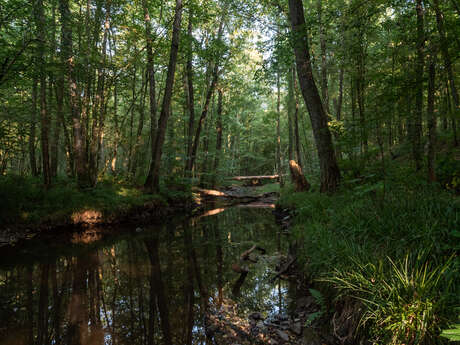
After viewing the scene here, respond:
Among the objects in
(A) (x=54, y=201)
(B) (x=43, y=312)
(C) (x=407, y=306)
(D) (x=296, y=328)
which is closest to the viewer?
(C) (x=407, y=306)

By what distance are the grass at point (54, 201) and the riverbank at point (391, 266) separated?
750 centimetres

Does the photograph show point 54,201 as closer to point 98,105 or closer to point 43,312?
point 98,105

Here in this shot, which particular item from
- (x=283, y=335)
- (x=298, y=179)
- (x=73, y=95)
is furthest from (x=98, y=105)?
(x=283, y=335)

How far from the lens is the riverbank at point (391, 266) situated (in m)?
1.95

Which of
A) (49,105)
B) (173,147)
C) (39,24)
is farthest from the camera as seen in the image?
(173,147)

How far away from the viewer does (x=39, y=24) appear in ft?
22.7

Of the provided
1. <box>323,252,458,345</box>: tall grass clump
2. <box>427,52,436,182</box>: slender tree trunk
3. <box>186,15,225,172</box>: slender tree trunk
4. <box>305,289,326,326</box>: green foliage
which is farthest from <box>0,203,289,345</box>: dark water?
<box>186,15,225,172</box>: slender tree trunk

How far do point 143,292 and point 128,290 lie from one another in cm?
30

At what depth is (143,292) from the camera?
387 centimetres

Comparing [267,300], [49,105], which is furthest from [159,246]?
[49,105]

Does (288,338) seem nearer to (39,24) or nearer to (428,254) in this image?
(428,254)

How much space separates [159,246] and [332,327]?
4.96m

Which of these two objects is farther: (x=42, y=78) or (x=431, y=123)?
(x=42, y=78)

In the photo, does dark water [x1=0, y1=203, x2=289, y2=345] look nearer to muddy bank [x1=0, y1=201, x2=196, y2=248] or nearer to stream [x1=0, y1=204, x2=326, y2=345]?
stream [x1=0, y1=204, x2=326, y2=345]
